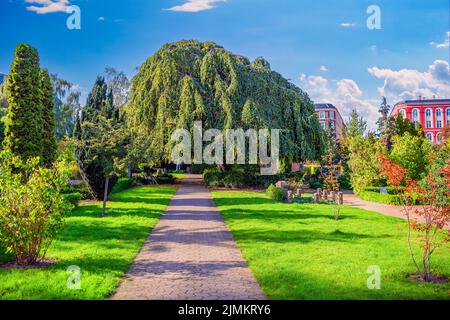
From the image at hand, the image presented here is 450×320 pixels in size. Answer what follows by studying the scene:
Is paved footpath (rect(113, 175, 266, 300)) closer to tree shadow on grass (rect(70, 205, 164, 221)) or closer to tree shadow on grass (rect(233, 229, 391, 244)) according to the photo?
tree shadow on grass (rect(233, 229, 391, 244))

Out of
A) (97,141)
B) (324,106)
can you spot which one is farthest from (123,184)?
(324,106)

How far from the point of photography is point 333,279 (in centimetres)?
607

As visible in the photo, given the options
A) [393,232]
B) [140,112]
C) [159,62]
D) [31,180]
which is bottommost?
[393,232]

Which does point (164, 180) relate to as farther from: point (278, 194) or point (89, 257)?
point (89, 257)

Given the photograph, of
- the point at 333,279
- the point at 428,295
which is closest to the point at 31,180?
the point at 333,279

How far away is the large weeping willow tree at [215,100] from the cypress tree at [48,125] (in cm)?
758

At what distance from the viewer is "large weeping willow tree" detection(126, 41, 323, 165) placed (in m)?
25.6

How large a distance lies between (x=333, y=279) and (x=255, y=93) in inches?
874

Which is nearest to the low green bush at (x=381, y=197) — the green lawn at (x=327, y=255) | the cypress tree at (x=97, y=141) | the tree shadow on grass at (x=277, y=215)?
the green lawn at (x=327, y=255)

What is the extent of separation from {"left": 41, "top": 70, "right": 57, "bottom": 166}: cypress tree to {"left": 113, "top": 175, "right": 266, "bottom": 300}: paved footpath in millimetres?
9051

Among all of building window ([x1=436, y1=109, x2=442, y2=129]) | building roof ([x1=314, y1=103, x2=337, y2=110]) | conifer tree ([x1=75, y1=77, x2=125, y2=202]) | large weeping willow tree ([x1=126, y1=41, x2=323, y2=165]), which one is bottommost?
conifer tree ([x1=75, y1=77, x2=125, y2=202])

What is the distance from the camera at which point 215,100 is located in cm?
2653

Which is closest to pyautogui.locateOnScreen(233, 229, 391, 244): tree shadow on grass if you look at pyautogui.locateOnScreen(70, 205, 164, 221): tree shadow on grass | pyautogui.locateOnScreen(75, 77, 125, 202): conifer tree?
pyautogui.locateOnScreen(70, 205, 164, 221): tree shadow on grass
